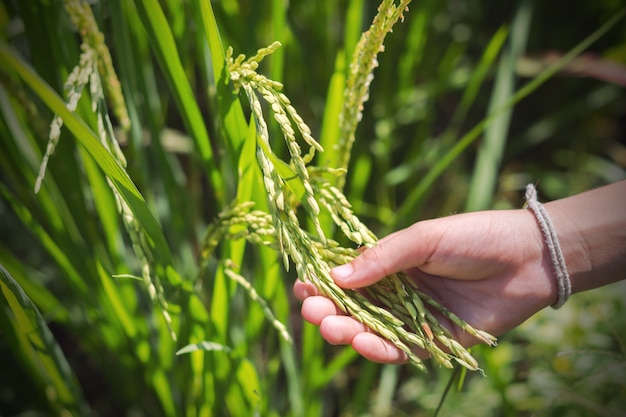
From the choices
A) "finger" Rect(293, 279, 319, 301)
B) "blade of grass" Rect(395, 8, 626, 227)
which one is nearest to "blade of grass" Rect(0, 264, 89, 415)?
"finger" Rect(293, 279, 319, 301)

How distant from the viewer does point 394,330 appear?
29.1 inches

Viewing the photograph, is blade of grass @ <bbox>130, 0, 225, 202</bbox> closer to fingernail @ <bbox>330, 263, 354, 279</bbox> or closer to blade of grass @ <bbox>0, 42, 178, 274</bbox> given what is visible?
blade of grass @ <bbox>0, 42, 178, 274</bbox>

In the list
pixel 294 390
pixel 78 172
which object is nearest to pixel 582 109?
pixel 294 390

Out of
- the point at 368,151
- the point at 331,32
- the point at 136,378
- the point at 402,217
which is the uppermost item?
the point at 331,32

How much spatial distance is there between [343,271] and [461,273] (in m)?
0.25

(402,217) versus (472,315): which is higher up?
(402,217)

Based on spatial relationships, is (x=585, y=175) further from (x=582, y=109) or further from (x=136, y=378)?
(x=136, y=378)

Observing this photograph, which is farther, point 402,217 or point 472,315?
point 402,217

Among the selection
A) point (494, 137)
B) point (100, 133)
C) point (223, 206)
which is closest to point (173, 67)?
point (100, 133)

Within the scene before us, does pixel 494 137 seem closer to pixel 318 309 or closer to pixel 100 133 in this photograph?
pixel 318 309

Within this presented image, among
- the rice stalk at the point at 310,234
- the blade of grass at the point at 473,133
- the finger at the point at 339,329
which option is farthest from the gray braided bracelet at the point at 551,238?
the finger at the point at 339,329

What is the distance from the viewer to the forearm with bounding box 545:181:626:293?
3.08 feet

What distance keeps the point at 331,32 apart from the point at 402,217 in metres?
0.60

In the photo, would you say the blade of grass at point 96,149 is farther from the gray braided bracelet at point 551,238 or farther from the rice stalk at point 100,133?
the gray braided bracelet at point 551,238
